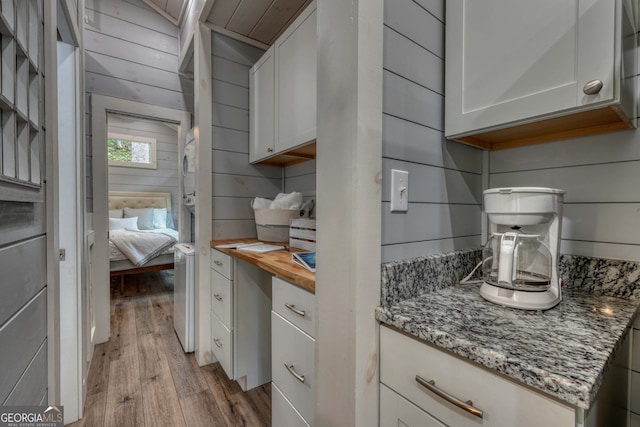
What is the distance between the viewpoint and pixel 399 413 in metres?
0.72

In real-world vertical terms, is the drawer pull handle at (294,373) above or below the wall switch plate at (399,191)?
below

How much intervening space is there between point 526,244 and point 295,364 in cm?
90

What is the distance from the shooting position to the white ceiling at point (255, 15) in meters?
1.77

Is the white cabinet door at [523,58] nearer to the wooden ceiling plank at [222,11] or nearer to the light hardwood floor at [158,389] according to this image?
the wooden ceiling plank at [222,11]

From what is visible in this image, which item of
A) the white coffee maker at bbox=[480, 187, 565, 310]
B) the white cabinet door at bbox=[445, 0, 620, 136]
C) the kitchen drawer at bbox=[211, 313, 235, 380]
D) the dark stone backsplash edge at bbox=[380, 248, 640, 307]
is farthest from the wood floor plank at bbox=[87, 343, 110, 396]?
the white cabinet door at bbox=[445, 0, 620, 136]

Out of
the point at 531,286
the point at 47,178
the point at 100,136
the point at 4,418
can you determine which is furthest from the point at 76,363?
the point at 531,286

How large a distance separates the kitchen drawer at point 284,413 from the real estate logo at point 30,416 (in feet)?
2.51

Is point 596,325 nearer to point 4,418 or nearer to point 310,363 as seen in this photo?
point 310,363

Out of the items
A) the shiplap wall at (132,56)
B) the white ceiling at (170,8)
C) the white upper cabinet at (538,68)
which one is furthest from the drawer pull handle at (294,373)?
the white ceiling at (170,8)

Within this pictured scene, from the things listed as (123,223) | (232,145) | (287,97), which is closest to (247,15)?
(287,97)

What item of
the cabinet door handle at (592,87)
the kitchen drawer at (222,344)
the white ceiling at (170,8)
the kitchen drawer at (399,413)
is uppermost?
the white ceiling at (170,8)

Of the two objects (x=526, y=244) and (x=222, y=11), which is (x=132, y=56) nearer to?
(x=222, y=11)

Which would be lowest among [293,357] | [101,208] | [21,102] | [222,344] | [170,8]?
[222,344]

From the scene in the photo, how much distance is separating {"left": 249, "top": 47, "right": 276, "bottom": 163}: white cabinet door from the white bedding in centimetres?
240
